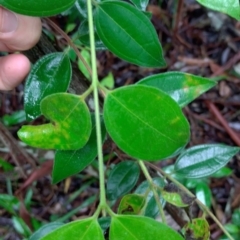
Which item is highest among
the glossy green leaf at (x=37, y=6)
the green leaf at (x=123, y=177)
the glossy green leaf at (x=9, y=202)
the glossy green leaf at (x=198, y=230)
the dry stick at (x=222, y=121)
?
the glossy green leaf at (x=37, y=6)

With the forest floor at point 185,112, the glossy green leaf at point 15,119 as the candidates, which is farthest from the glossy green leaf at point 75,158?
the glossy green leaf at point 15,119

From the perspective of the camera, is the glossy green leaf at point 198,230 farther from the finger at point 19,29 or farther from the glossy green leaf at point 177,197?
the finger at point 19,29

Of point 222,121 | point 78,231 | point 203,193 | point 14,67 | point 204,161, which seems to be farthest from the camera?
point 222,121

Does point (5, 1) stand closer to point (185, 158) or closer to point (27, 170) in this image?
point (185, 158)

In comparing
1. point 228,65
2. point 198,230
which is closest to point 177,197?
point 198,230

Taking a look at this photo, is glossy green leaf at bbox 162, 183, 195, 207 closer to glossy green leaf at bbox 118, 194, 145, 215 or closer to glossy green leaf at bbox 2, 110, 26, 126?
glossy green leaf at bbox 118, 194, 145, 215

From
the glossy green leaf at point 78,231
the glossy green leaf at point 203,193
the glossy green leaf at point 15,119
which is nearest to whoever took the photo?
the glossy green leaf at point 78,231

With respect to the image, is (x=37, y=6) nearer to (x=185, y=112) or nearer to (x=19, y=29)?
(x=19, y=29)

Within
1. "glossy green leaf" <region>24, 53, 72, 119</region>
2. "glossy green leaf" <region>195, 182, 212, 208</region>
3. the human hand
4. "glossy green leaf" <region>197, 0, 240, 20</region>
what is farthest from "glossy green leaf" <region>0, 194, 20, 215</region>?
"glossy green leaf" <region>197, 0, 240, 20</region>
